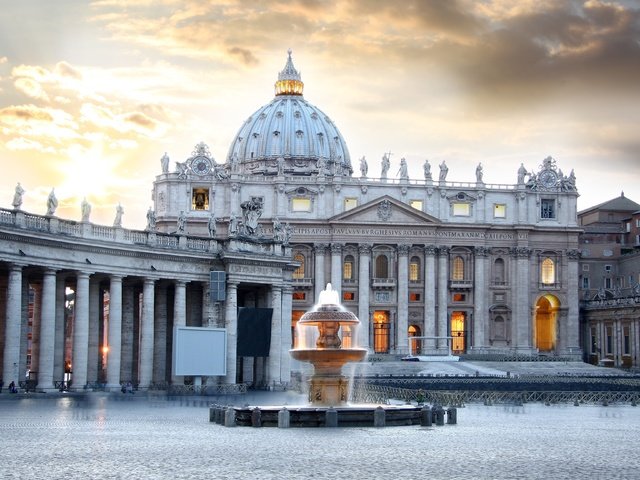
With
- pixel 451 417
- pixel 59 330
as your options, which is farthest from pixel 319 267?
pixel 451 417

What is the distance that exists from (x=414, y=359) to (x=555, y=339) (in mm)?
30786

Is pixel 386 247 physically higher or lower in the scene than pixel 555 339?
higher

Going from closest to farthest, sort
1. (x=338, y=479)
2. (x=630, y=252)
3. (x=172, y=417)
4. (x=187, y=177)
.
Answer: (x=338, y=479)
(x=172, y=417)
(x=187, y=177)
(x=630, y=252)

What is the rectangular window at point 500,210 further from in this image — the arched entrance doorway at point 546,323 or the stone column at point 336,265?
the stone column at point 336,265

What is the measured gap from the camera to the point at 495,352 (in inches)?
6216

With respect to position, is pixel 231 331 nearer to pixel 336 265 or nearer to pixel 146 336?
pixel 146 336

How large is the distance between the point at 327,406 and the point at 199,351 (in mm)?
22150

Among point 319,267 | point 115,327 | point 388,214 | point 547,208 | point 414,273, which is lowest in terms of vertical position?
point 115,327

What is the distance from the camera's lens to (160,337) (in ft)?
253

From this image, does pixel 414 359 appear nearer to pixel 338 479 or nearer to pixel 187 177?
pixel 187 177

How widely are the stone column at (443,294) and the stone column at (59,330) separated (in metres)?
93.2

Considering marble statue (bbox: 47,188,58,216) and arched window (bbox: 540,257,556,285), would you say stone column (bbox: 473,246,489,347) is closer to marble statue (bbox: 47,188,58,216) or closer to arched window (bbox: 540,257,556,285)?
arched window (bbox: 540,257,556,285)

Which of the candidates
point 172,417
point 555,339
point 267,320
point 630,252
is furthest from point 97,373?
point 630,252

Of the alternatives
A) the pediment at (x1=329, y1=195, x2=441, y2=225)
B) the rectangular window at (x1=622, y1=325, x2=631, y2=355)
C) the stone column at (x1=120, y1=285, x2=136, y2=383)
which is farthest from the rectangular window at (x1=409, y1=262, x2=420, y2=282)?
the stone column at (x1=120, y1=285, x2=136, y2=383)
